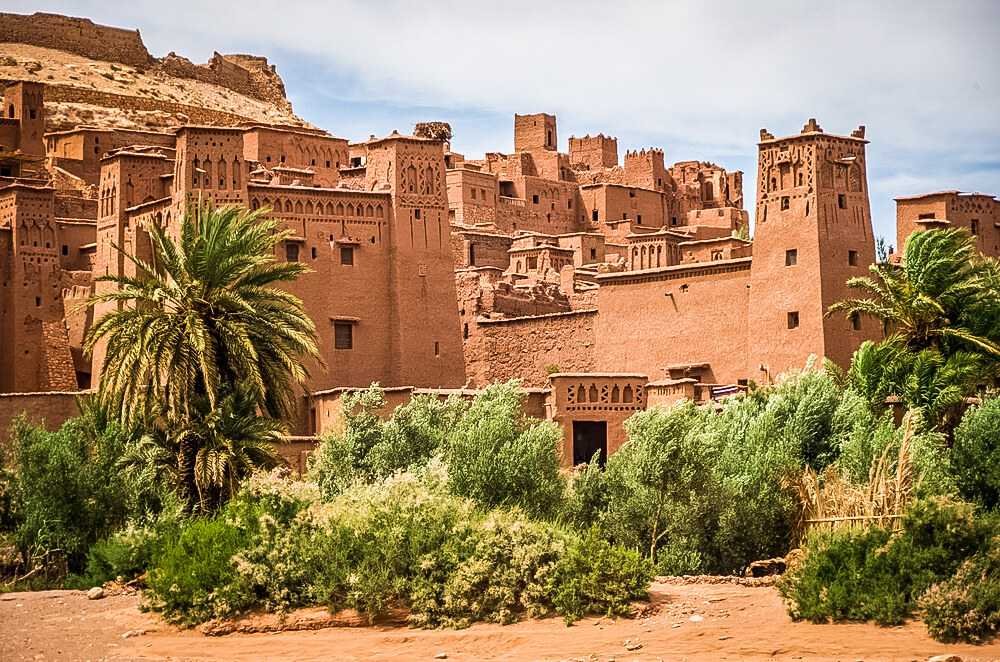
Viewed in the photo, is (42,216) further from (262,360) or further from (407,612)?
(407,612)

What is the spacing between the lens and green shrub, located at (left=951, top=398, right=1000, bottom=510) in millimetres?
26219

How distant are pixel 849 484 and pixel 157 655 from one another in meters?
10.1

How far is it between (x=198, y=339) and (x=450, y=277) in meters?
14.2

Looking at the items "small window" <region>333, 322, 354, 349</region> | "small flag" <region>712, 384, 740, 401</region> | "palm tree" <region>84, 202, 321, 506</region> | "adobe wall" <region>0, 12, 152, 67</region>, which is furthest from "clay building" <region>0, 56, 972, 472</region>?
"adobe wall" <region>0, 12, 152, 67</region>

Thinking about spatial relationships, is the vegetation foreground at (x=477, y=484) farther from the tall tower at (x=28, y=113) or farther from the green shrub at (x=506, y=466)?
the tall tower at (x=28, y=113)

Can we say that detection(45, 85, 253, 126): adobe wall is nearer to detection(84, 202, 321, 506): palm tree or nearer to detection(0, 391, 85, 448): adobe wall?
detection(0, 391, 85, 448): adobe wall

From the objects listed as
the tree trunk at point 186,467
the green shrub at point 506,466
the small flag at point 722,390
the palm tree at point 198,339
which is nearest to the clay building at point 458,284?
the small flag at point 722,390

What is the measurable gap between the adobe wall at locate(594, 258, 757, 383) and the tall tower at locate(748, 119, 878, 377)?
2.22 feet

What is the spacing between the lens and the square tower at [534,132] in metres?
65.2

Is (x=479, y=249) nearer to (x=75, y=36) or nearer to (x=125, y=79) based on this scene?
(x=125, y=79)

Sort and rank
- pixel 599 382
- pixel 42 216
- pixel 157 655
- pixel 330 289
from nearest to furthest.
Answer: pixel 157 655
pixel 599 382
pixel 330 289
pixel 42 216

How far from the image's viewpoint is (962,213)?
42.5 metres

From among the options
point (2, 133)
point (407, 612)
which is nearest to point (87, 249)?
point (2, 133)

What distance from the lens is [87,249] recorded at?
42281 millimetres
